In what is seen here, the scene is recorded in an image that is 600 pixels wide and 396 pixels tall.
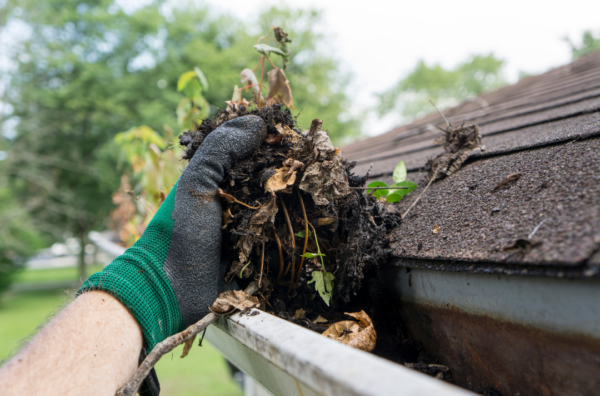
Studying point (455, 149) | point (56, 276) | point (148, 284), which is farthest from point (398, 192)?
point (56, 276)

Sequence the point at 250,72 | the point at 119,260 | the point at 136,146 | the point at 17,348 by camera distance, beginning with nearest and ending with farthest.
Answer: the point at 17,348 < the point at 119,260 < the point at 250,72 < the point at 136,146

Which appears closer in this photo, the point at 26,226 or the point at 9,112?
the point at 26,226

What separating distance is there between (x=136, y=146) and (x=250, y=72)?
6.96 feet

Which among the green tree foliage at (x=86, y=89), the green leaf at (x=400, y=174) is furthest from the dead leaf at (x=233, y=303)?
the green tree foliage at (x=86, y=89)

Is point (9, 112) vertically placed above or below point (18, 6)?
below

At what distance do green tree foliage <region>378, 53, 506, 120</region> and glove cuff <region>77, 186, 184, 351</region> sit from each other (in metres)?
24.8

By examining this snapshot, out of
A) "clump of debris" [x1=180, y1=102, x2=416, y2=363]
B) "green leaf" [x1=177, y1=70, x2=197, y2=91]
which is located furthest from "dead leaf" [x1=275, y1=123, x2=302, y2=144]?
"green leaf" [x1=177, y1=70, x2=197, y2=91]

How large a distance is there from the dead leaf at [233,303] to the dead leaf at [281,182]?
302 mm

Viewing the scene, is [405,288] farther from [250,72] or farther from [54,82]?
[54,82]

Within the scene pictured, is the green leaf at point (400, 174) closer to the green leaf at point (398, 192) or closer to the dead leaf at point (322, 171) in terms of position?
the green leaf at point (398, 192)

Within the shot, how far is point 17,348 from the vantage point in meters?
0.83

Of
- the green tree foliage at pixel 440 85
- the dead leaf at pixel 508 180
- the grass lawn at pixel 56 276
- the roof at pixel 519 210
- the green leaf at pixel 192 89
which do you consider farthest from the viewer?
the green tree foliage at pixel 440 85

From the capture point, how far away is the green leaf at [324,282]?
0.93m

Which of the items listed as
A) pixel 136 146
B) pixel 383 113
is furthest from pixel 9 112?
pixel 383 113
